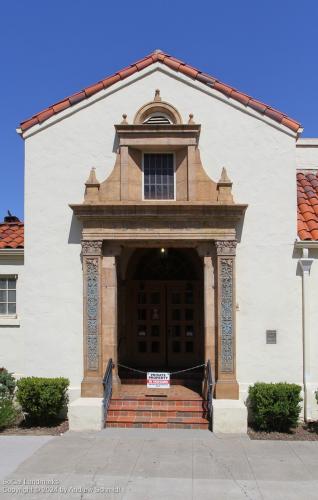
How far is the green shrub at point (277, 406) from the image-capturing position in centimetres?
934

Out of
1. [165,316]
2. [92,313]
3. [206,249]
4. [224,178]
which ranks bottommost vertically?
[165,316]

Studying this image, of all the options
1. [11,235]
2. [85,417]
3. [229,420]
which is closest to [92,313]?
[85,417]

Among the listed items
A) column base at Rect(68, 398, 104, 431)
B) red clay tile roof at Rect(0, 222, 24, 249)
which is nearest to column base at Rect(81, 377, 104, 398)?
column base at Rect(68, 398, 104, 431)

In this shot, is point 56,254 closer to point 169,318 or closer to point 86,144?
point 86,144

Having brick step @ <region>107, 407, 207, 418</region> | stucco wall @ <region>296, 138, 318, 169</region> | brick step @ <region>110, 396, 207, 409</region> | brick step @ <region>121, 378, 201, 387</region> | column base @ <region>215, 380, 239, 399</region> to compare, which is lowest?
brick step @ <region>107, 407, 207, 418</region>

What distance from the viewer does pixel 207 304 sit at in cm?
1032

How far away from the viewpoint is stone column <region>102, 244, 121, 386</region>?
10.4 metres

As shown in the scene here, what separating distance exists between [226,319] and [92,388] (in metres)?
3.44

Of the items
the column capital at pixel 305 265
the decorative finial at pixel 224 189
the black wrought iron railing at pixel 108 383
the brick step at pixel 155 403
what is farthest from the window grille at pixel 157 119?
the brick step at pixel 155 403

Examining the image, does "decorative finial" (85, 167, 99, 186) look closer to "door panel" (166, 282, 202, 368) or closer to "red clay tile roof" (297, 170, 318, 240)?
"door panel" (166, 282, 202, 368)

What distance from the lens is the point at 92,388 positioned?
10039mm

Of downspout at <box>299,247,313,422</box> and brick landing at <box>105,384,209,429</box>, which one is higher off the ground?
downspout at <box>299,247,313,422</box>

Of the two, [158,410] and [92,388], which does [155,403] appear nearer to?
[158,410]

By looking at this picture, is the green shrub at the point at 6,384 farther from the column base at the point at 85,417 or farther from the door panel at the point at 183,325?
the door panel at the point at 183,325
